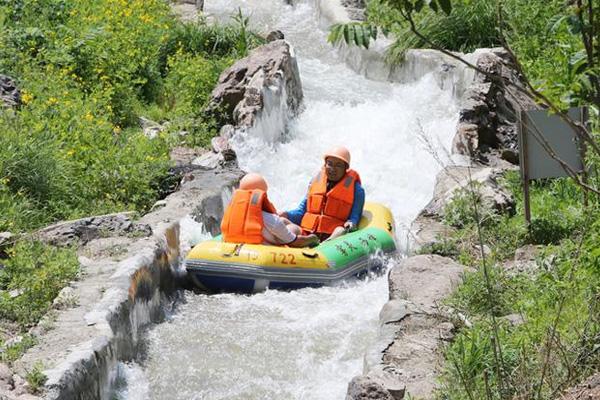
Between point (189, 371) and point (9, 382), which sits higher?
point (9, 382)

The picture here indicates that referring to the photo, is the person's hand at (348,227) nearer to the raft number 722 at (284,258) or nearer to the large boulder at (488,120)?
the raft number 722 at (284,258)

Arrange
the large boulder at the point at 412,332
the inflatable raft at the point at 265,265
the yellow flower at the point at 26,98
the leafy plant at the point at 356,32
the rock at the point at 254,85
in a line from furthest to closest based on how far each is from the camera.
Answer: the rock at the point at 254,85, the yellow flower at the point at 26,98, the inflatable raft at the point at 265,265, the large boulder at the point at 412,332, the leafy plant at the point at 356,32

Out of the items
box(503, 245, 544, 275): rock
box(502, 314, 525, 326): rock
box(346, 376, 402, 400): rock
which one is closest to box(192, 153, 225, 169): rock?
box(503, 245, 544, 275): rock

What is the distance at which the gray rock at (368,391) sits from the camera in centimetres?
532

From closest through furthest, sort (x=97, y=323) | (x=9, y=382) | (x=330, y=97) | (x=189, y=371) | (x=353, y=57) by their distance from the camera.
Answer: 1. (x=9, y=382)
2. (x=97, y=323)
3. (x=189, y=371)
4. (x=330, y=97)
5. (x=353, y=57)

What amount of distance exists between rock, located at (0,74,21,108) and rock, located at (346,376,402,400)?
5.78 m

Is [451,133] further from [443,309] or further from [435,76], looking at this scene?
[443,309]

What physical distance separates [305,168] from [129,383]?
5561 mm

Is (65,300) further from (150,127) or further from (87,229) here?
(150,127)

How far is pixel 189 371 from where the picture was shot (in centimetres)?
683

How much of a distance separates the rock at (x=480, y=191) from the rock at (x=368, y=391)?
2993 millimetres

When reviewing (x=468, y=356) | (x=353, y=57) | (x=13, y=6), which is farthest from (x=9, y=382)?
(x=353, y=57)

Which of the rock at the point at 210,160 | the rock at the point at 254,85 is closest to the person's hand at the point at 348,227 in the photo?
the rock at the point at 210,160

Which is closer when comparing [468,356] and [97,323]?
[468,356]
